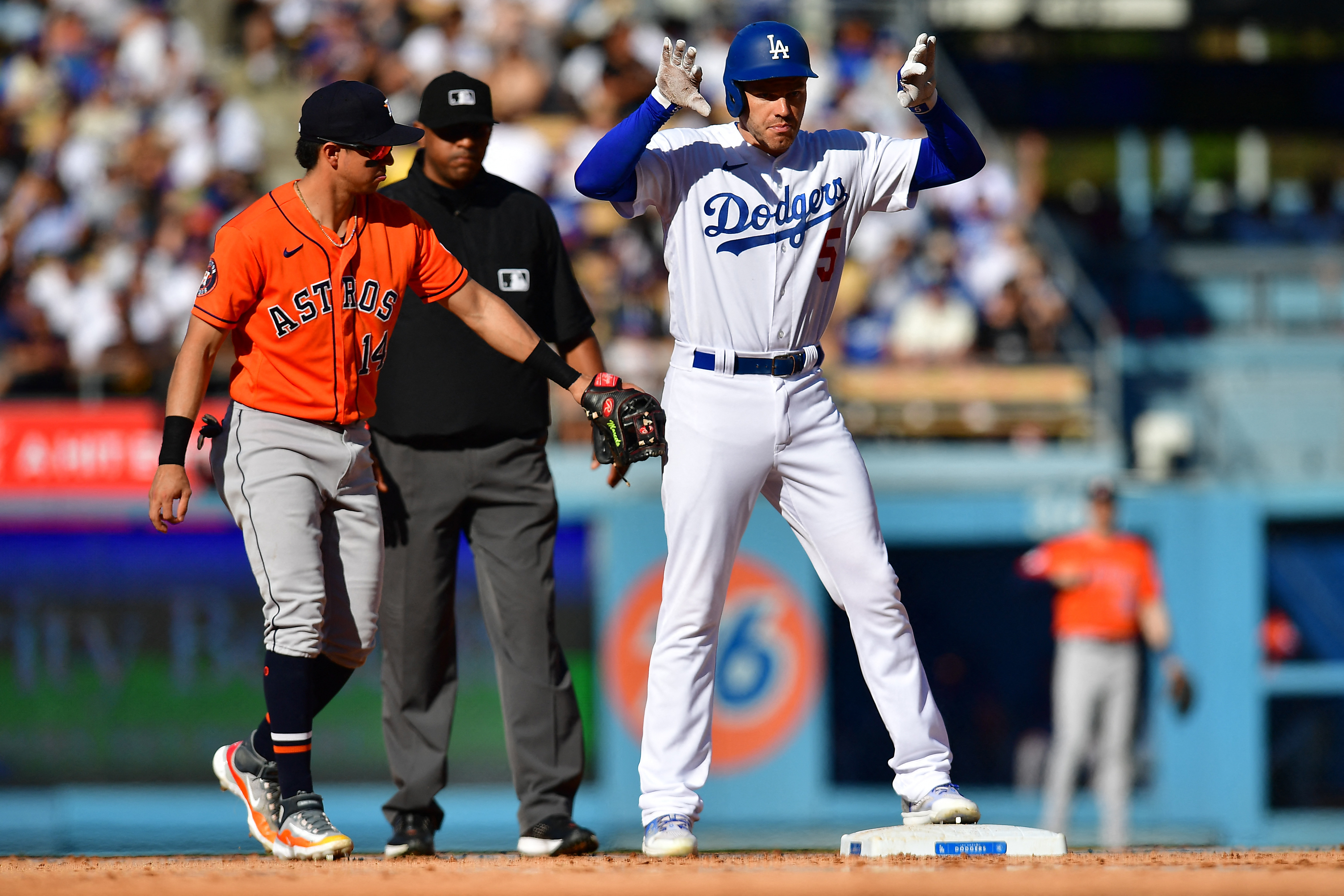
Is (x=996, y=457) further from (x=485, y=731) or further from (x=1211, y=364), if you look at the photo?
(x=485, y=731)

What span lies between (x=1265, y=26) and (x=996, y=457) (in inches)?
291

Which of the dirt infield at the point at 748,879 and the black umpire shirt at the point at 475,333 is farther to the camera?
the black umpire shirt at the point at 475,333

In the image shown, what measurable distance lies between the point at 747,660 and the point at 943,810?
5234 millimetres

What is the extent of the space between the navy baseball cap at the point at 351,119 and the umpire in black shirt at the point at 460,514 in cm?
49

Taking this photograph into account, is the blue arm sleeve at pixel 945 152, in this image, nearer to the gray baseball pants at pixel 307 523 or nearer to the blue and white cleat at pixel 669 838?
the gray baseball pants at pixel 307 523

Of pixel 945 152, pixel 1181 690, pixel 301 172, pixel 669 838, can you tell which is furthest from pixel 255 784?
pixel 301 172

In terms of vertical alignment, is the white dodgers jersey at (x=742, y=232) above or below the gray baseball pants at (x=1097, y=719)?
above

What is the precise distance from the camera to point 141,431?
9.30 meters

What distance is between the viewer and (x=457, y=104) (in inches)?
173

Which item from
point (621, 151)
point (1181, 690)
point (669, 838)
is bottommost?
point (1181, 690)

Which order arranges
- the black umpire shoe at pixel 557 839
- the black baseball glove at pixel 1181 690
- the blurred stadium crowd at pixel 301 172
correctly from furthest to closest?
the blurred stadium crowd at pixel 301 172 → the black baseball glove at pixel 1181 690 → the black umpire shoe at pixel 557 839

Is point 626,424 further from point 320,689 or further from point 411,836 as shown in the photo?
point 411,836

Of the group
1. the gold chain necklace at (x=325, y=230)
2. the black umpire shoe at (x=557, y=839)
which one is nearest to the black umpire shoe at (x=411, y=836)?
the black umpire shoe at (x=557, y=839)

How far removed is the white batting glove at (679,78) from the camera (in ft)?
12.4
